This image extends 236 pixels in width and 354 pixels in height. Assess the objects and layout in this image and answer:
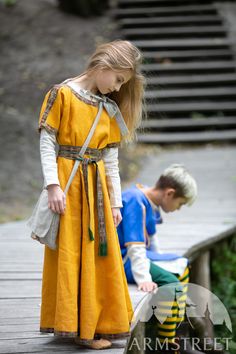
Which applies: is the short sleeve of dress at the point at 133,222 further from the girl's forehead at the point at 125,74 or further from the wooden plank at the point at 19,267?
the girl's forehead at the point at 125,74

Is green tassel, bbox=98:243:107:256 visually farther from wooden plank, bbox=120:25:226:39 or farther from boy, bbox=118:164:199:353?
wooden plank, bbox=120:25:226:39

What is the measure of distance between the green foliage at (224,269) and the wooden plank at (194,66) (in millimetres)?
5652

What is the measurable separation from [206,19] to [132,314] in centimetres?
1041

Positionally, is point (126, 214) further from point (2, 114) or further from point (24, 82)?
point (24, 82)

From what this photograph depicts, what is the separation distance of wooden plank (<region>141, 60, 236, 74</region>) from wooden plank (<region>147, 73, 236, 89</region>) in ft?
0.41

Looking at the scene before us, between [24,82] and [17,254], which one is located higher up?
[24,82]

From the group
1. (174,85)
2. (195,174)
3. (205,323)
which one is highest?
(174,85)

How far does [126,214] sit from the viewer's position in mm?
3883

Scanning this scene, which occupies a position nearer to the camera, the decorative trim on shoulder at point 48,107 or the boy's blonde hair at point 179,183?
the decorative trim on shoulder at point 48,107

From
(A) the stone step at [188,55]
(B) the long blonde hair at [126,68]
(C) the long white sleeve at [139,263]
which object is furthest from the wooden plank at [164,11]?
(B) the long blonde hair at [126,68]

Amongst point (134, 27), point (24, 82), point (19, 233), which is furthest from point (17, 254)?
point (134, 27)

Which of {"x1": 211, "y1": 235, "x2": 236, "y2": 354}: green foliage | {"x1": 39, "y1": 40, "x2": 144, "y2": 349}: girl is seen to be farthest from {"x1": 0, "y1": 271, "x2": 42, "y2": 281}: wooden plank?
{"x1": 211, "y1": 235, "x2": 236, "y2": 354}: green foliage

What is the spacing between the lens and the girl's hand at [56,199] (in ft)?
9.24

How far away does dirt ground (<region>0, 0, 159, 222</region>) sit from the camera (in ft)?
27.1
